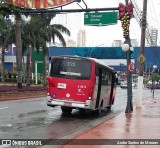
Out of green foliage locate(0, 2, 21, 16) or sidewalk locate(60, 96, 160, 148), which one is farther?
green foliage locate(0, 2, 21, 16)

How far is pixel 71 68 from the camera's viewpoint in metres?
19.0

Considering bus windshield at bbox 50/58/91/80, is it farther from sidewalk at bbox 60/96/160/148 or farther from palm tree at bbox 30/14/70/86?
palm tree at bbox 30/14/70/86

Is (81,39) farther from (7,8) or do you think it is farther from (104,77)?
(104,77)

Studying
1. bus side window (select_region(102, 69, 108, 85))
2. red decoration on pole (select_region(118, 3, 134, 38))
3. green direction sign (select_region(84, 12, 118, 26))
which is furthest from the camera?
green direction sign (select_region(84, 12, 118, 26))

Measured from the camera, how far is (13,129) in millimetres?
13758

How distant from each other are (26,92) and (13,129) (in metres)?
23.8

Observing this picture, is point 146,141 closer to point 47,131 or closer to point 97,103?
point 47,131

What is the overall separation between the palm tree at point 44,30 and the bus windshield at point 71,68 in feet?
92.0

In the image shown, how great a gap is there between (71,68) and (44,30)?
30618 millimetres

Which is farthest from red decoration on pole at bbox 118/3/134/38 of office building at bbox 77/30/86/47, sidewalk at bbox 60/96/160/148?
office building at bbox 77/30/86/47

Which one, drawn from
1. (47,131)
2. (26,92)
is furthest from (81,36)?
(47,131)

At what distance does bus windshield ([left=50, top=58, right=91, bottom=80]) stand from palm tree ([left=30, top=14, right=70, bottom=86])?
28030 mm

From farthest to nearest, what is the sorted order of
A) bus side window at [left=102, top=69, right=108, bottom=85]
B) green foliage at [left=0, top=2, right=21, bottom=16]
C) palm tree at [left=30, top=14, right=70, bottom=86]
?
palm tree at [left=30, top=14, right=70, bottom=86] < green foliage at [left=0, top=2, right=21, bottom=16] < bus side window at [left=102, top=69, right=108, bottom=85]

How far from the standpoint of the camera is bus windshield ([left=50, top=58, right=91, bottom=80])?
18.8m
